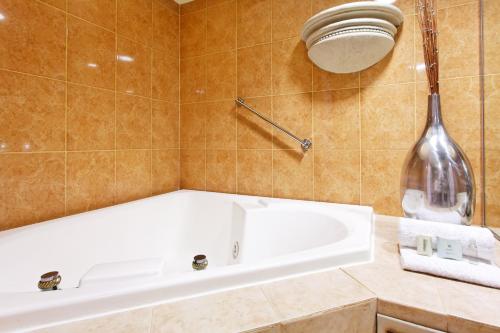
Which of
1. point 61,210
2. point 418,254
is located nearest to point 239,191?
point 61,210

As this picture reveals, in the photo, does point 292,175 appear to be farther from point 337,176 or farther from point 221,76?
point 221,76

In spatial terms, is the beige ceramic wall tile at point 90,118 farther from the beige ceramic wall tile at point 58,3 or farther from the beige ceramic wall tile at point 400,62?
the beige ceramic wall tile at point 400,62

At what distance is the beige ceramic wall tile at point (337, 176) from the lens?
4.10ft

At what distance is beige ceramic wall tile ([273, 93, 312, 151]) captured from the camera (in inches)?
52.8

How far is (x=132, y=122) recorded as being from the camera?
1.40 metres

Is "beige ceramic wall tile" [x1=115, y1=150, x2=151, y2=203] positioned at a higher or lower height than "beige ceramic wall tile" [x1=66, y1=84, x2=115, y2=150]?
lower

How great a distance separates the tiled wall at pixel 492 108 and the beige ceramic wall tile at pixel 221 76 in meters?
1.22

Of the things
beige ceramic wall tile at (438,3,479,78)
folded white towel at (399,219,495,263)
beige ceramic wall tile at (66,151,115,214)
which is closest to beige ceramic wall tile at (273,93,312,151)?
beige ceramic wall tile at (438,3,479,78)

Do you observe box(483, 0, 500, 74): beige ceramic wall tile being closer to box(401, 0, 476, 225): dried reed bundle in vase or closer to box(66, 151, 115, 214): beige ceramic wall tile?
→ box(401, 0, 476, 225): dried reed bundle in vase

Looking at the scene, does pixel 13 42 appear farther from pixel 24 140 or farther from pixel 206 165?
pixel 206 165

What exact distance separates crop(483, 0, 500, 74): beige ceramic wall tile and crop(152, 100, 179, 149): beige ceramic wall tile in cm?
168

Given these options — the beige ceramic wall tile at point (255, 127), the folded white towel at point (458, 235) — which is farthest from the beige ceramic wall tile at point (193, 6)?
the folded white towel at point (458, 235)

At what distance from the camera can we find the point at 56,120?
1058mm

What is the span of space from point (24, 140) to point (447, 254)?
59.9 inches
